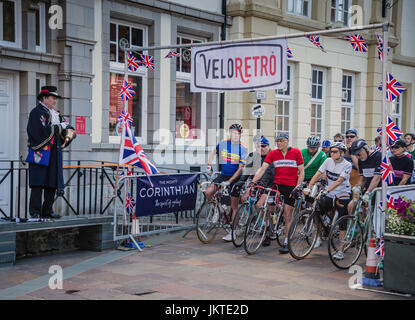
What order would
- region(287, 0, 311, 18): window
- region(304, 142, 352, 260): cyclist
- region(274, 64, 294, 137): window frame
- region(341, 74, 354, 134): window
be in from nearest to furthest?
region(304, 142, 352, 260): cyclist
region(274, 64, 294, 137): window frame
region(287, 0, 311, 18): window
region(341, 74, 354, 134): window

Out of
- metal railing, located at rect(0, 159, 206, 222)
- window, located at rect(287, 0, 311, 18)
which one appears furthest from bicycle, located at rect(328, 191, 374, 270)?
window, located at rect(287, 0, 311, 18)

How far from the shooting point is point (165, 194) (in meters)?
10.0

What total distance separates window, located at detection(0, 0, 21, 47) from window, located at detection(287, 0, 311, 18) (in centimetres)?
929

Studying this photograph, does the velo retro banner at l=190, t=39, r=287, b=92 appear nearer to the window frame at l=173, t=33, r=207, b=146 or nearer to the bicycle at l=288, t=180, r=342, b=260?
the bicycle at l=288, t=180, r=342, b=260

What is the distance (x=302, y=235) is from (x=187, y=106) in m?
7.31

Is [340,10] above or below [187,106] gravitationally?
above

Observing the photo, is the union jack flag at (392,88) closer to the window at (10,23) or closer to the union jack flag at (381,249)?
the union jack flag at (381,249)

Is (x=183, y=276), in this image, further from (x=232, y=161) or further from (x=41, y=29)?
(x=41, y=29)

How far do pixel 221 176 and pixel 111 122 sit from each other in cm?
391

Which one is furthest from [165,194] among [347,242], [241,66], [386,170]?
[386,170]

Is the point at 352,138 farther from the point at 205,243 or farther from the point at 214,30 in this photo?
the point at 214,30

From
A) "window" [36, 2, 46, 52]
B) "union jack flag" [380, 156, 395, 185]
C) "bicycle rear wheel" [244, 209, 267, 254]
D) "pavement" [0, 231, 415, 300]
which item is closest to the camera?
"pavement" [0, 231, 415, 300]

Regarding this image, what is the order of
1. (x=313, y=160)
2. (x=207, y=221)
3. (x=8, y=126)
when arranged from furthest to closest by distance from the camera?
(x=8, y=126) < (x=313, y=160) < (x=207, y=221)

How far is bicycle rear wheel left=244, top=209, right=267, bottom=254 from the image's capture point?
910 centimetres
